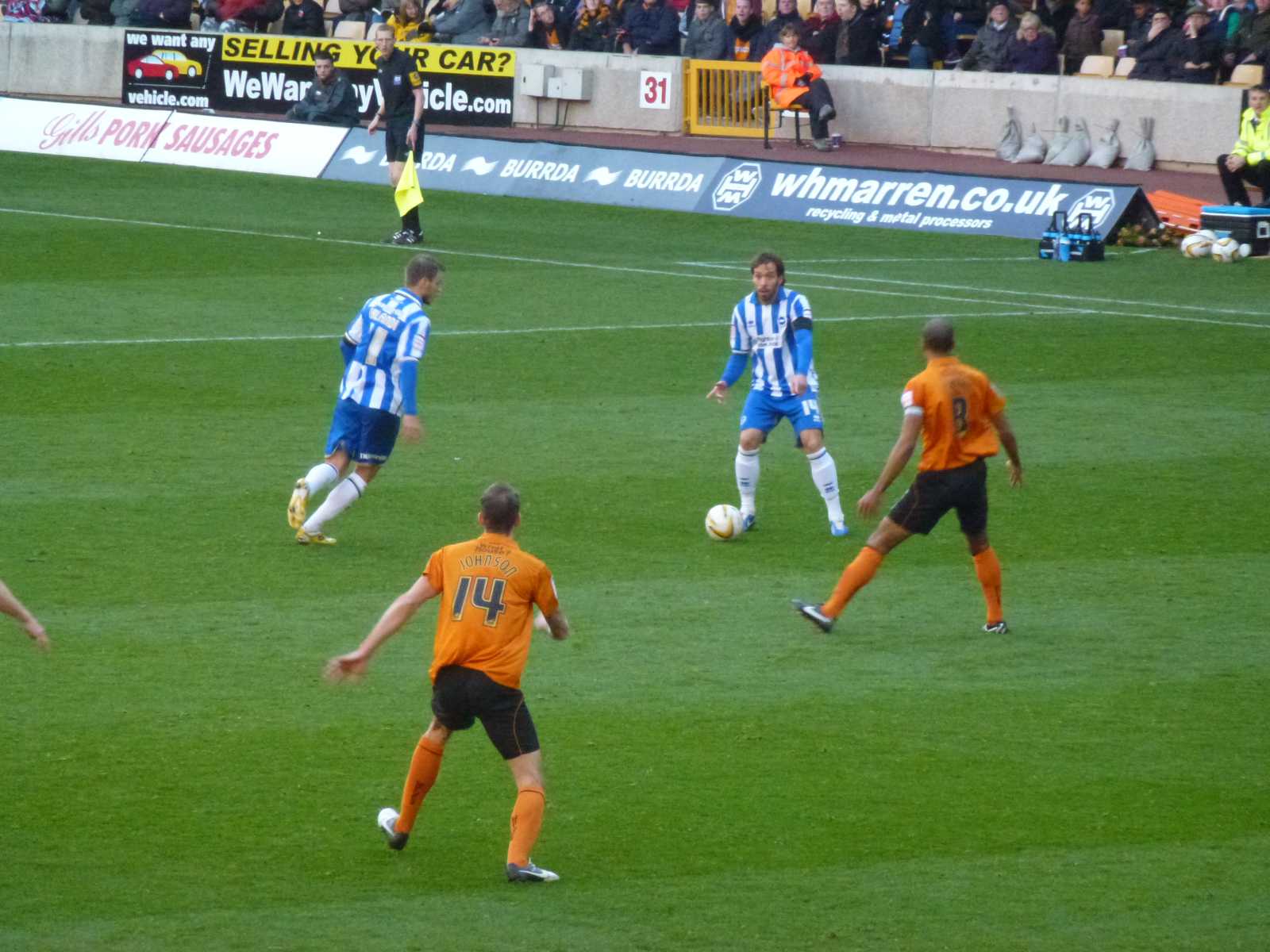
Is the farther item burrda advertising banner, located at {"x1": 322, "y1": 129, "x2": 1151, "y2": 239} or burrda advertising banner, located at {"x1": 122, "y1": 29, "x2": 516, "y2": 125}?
burrda advertising banner, located at {"x1": 122, "y1": 29, "x2": 516, "y2": 125}

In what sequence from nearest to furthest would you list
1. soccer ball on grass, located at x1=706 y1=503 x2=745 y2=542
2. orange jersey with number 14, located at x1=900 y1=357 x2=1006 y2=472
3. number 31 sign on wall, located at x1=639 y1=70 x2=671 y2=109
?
1. orange jersey with number 14, located at x1=900 y1=357 x2=1006 y2=472
2. soccer ball on grass, located at x1=706 y1=503 x2=745 y2=542
3. number 31 sign on wall, located at x1=639 y1=70 x2=671 y2=109

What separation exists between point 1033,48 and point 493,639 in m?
27.1

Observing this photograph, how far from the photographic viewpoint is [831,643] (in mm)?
10250

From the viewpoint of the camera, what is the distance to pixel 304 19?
3803 cm

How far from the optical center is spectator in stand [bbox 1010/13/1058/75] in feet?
106

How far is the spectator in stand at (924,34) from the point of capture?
34.2 m

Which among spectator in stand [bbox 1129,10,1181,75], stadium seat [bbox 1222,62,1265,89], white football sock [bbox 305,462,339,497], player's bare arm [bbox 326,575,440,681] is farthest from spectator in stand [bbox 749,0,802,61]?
player's bare arm [bbox 326,575,440,681]

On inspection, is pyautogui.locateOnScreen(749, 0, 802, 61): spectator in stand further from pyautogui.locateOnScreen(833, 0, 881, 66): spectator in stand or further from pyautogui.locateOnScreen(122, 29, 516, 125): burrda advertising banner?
pyautogui.locateOnScreen(122, 29, 516, 125): burrda advertising banner

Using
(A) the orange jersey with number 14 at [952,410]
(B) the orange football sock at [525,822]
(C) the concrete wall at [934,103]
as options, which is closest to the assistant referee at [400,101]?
(C) the concrete wall at [934,103]

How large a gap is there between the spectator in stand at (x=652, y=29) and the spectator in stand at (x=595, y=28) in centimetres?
57

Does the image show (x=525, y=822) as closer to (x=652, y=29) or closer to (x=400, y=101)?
(x=400, y=101)

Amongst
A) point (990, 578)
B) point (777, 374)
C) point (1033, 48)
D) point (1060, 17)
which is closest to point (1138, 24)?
point (1033, 48)

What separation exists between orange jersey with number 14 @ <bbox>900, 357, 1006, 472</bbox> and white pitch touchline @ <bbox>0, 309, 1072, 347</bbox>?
9508 mm

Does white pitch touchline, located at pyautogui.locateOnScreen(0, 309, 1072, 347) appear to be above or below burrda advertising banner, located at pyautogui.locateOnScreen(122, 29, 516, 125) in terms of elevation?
below
